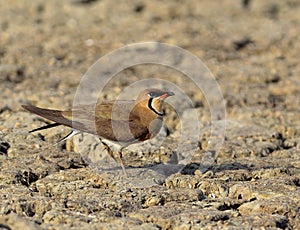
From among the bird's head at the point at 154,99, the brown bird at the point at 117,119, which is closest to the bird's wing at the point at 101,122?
the brown bird at the point at 117,119

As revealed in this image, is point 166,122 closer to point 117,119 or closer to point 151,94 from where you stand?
point 151,94

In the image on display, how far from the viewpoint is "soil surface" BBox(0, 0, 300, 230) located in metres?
4.21

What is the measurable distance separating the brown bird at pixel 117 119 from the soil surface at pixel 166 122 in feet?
1.01

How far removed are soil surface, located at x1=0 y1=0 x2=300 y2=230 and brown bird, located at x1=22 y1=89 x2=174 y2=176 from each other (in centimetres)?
31

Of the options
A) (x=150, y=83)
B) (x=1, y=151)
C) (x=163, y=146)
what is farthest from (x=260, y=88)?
(x=1, y=151)

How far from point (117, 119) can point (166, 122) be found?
180cm

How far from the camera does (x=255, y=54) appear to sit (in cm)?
920

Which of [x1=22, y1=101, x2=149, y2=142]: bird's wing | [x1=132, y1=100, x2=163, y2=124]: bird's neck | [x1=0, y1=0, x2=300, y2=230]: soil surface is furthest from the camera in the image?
[x1=132, y1=100, x2=163, y2=124]: bird's neck

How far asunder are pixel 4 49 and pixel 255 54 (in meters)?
3.44

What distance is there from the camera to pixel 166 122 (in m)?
6.55

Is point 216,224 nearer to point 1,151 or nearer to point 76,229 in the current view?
point 76,229

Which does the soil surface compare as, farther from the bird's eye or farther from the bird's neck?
the bird's eye

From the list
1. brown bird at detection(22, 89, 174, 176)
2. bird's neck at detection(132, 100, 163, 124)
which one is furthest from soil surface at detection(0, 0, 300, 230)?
bird's neck at detection(132, 100, 163, 124)

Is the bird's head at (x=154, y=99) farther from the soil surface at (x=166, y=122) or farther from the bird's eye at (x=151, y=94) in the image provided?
the soil surface at (x=166, y=122)
